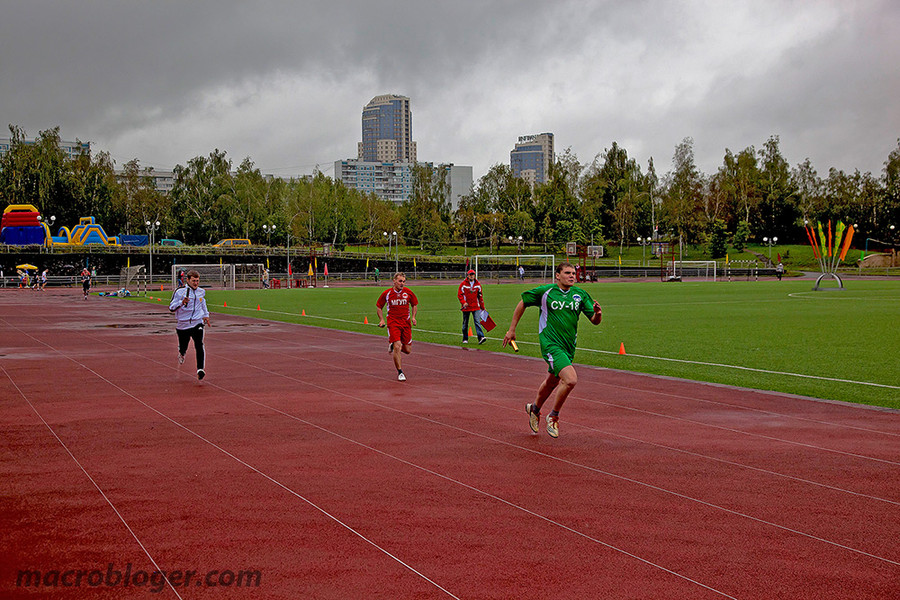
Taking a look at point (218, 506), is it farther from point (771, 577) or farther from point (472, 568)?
point (771, 577)

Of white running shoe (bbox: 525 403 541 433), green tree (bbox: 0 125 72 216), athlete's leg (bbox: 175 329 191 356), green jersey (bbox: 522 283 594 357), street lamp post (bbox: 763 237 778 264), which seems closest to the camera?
green jersey (bbox: 522 283 594 357)

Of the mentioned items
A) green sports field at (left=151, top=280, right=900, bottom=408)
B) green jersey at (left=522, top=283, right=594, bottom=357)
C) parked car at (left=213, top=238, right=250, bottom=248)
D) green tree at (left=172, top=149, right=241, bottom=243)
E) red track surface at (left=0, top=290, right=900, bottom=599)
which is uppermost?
green tree at (left=172, top=149, right=241, bottom=243)

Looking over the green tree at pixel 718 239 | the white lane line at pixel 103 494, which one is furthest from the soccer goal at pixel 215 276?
the green tree at pixel 718 239

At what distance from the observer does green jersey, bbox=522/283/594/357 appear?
28.5ft

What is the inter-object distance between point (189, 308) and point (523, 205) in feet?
382

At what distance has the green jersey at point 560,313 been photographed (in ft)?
28.5

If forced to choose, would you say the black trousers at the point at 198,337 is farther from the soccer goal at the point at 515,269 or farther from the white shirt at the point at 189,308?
the soccer goal at the point at 515,269

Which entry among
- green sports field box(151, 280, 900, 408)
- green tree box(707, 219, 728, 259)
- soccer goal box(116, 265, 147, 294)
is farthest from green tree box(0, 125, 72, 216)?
green tree box(707, 219, 728, 259)

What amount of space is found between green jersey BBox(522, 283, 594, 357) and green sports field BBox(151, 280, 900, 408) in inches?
213

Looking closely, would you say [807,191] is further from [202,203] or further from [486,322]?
[486,322]

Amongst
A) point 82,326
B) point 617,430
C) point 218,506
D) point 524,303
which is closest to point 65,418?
point 218,506

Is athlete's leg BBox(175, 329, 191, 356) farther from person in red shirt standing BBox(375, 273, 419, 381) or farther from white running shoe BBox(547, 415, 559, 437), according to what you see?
white running shoe BBox(547, 415, 559, 437)

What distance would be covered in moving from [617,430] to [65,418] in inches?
280

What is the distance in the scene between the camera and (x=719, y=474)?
24.1ft
